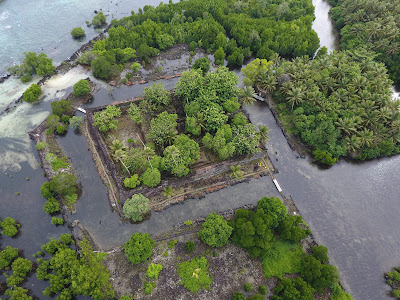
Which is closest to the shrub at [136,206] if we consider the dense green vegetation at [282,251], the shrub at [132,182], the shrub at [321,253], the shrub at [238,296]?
the shrub at [132,182]

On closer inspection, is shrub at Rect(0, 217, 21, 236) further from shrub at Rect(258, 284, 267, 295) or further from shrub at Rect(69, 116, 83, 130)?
shrub at Rect(258, 284, 267, 295)

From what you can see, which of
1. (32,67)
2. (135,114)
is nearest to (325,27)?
(135,114)

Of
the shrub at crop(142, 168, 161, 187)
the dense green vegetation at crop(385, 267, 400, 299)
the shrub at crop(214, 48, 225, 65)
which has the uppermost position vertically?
the shrub at crop(214, 48, 225, 65)

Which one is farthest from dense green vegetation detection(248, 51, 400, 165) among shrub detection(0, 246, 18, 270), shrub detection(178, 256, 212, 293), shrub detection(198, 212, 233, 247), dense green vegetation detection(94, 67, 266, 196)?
shrub detection(0, 246, 18, 270)

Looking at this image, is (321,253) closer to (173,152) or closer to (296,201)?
(296,201)

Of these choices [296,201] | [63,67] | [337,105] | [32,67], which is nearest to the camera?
[296,201]

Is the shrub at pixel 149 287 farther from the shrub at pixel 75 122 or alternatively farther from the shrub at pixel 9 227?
the shrub at pixel 75 122
